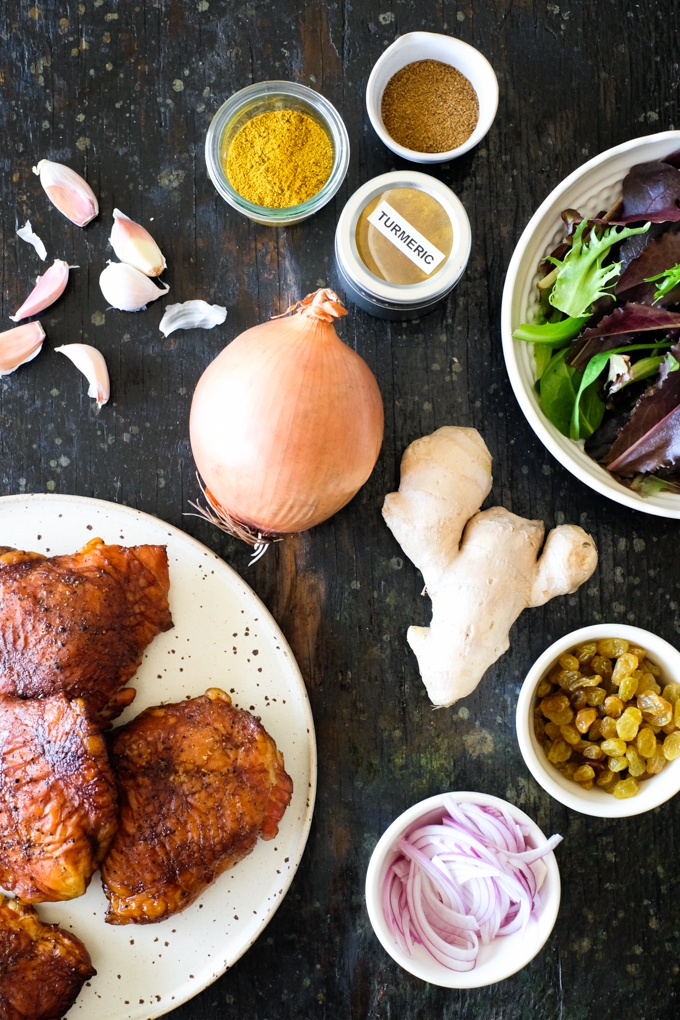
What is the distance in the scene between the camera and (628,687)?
1.30m

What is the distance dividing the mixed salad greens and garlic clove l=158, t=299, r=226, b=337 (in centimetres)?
58

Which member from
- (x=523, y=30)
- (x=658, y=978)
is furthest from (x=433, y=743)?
(x=523, y=30)

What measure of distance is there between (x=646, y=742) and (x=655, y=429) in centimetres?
55

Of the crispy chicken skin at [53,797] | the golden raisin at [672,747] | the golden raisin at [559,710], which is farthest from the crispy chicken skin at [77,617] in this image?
the golden raisin at [672,747]

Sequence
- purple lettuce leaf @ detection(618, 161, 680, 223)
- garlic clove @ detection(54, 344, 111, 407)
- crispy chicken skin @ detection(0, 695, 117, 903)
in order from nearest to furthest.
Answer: crispy chicken skin @ detection(0, 695, 117, 903), purple lettuce leaf @ detection(618, 161, 680, 223), garlic clove @ detection(54, 344, 111, 407)

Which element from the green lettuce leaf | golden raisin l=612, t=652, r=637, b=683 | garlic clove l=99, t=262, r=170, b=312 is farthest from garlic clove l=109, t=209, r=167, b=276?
golden raisin l=612, t=652, r=637, b=683

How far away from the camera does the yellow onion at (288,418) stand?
3.84ft

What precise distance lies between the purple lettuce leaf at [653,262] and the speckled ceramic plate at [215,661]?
0.86 metres

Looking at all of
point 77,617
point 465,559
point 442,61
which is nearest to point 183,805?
point 77,617

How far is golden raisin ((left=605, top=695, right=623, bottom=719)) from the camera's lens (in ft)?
4.32

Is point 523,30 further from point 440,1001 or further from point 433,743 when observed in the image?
point 440,1001

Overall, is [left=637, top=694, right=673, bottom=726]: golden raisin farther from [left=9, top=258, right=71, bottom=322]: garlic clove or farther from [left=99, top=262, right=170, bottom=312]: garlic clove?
[left=9, top=258, right=71, bottom=322]: garlic clove

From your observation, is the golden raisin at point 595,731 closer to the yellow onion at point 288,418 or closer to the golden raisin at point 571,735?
the golden raisin at point 571,735

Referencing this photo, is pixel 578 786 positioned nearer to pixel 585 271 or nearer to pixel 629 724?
pixel 629 724
